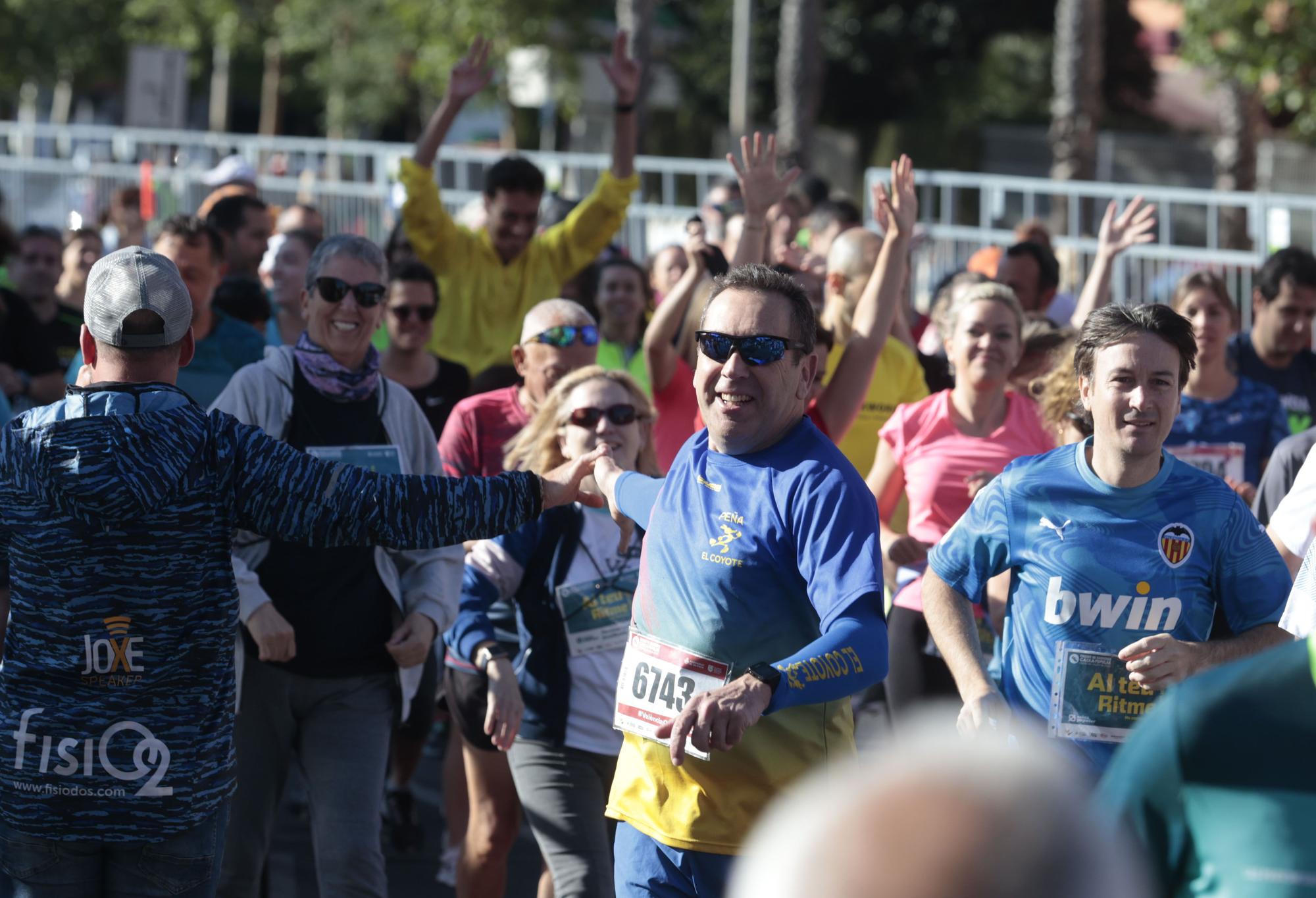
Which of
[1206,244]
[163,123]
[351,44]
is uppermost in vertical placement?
[351,44]

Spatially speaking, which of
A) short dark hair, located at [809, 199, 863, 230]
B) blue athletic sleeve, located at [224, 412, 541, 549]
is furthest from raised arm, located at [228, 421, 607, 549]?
short dark hair, located at [809, 199, 863, 230]

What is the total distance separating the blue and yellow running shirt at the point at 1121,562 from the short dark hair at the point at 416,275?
3.40 meters

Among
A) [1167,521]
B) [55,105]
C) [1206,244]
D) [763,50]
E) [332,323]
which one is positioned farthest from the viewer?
[55,105]

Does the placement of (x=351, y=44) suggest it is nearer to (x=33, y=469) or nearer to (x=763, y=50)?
(x=763, y=50)

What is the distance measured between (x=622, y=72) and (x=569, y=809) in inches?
174

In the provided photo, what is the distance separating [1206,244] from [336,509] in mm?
9723

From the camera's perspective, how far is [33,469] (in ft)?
10.8

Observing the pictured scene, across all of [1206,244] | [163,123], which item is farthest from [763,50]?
[1206,244]

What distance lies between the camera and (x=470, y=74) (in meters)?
7.66

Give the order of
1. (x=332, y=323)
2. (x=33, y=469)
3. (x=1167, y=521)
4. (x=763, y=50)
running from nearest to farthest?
1. (x=33, y=469)
2. (x=1167, y=521)
3. (x=332, y=323)
4. (x=763, y=50)

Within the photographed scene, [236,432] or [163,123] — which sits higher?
[163,123]

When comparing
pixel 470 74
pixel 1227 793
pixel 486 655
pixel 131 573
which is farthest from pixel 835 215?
pixel 1227 793

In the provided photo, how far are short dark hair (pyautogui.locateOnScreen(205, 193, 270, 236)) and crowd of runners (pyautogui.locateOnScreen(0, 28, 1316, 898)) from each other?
2.66m

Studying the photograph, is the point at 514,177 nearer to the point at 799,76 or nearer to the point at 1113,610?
the point at 1113,610
